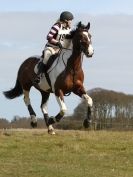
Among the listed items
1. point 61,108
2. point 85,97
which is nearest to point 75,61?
point 85,97

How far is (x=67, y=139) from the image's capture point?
15367 millimetres

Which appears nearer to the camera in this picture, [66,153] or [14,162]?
[14,162]

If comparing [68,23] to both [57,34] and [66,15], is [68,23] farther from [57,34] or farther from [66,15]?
[57,34]

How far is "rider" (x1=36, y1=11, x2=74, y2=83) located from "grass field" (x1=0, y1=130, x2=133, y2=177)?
91.2 inches

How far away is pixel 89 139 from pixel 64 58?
7.82 feet

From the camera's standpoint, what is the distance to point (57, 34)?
17062mm

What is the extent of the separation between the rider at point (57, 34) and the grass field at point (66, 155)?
2.32 m

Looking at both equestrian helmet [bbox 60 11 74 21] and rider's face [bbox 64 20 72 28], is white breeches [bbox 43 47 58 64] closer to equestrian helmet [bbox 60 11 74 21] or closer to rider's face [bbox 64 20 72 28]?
rider's face [bbox 64 20 72 28]

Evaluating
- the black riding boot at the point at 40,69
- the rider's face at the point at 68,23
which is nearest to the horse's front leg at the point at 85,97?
the black riding boot at the point at 40,69

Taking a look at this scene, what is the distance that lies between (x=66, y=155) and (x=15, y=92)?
7918mm

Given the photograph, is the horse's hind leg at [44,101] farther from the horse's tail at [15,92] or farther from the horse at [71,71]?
the horse at [71,71]

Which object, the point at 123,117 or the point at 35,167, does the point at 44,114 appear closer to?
the point at 35,167

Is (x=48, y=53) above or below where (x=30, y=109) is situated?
above

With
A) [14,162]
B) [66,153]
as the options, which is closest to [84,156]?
[66,153]
